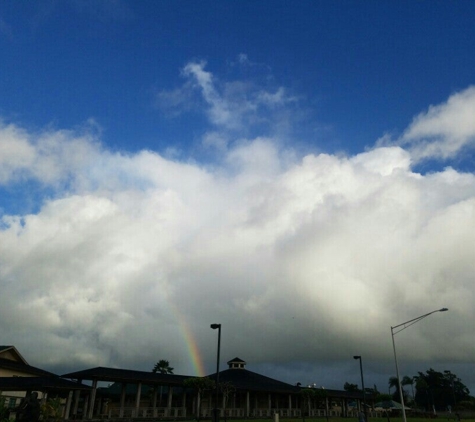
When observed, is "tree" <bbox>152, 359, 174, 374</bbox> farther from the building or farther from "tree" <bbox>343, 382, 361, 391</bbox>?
"tree" <bbox>343, 382, 361, 391</bbox>

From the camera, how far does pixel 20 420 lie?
19141 mm

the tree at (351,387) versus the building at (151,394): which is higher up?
the tree at (351,387)

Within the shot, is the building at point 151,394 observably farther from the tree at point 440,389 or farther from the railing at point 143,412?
the tree at point 440,389

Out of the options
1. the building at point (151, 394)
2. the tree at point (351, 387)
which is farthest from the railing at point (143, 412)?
the tree at point (351, 387)

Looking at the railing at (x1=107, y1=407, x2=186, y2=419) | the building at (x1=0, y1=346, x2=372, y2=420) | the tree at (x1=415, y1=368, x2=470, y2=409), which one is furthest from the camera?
the tree at (x1=415, y1=368, x2=470, y2=409)

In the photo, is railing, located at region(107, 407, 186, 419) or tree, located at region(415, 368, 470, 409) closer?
railing, located at region(107, 407, 186, 419)

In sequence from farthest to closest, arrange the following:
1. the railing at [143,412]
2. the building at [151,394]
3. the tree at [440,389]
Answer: the tree at [440,389], the railing at [143,412], the building at [151,394]

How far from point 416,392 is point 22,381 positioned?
159867 millimetres

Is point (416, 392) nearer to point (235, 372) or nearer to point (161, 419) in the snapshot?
point (235, 372)

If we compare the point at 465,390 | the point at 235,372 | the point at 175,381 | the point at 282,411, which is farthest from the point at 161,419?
the point at 465,390

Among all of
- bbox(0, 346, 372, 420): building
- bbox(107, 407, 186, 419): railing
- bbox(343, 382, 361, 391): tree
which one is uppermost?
bbox(343, 382, 361, 391): tree

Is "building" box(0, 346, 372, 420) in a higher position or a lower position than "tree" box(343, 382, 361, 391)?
lower

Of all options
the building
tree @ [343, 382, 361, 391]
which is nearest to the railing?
the building

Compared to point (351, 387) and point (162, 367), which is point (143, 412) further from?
point (351, 387)
